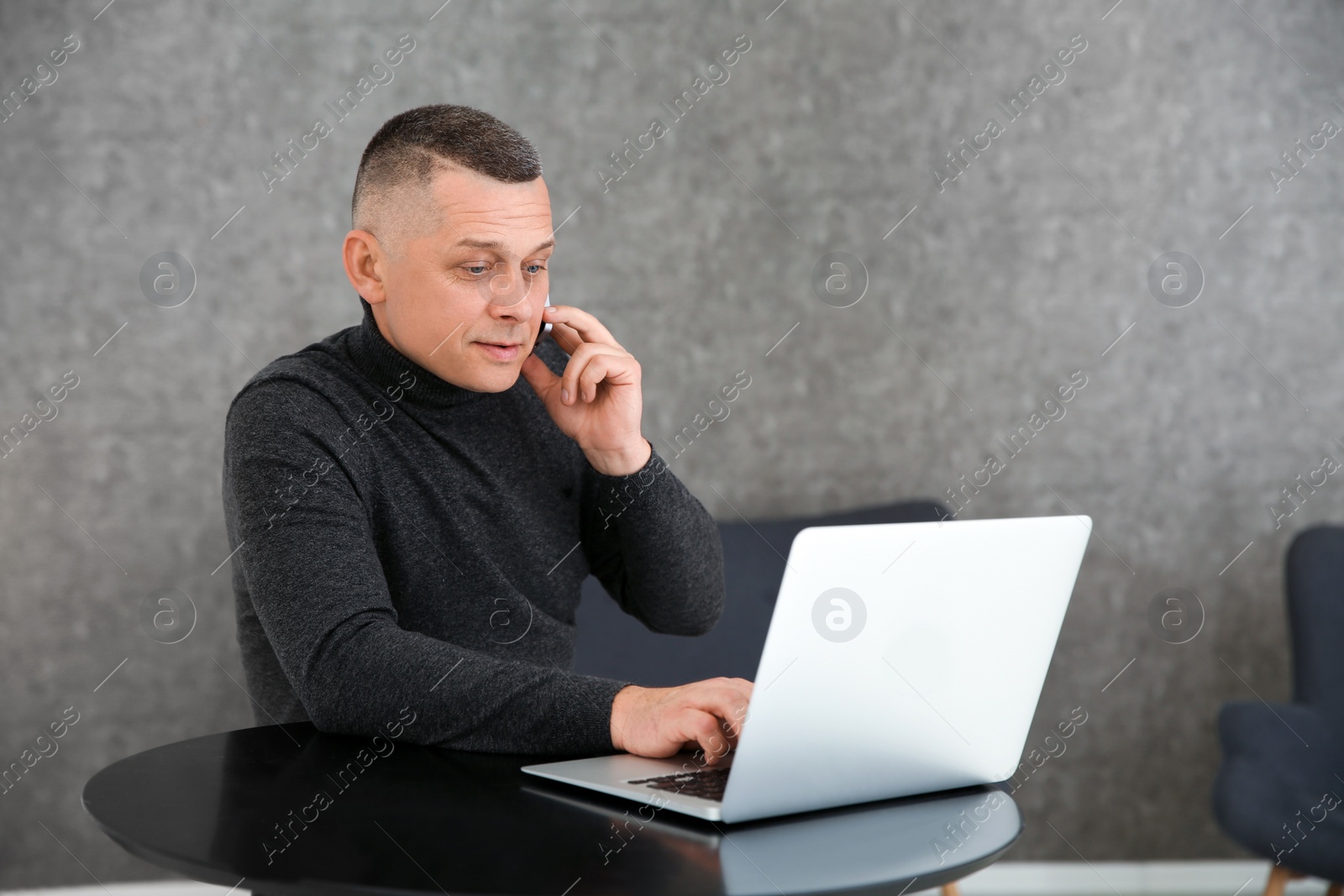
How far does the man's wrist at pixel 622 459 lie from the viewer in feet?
4.71

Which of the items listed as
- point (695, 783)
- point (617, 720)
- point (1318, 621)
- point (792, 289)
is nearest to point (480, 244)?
point (617, 720)

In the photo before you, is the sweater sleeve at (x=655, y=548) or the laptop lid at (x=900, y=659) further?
the sweater sleeve at (x=655, y=548)

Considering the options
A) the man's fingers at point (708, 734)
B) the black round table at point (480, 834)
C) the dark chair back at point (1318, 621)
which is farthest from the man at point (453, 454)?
the dark chair back at point (1318, 621)

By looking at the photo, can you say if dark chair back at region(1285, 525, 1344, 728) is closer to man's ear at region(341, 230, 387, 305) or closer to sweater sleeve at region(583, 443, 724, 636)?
sweater sleeve at region(583, 443, 724, 636)

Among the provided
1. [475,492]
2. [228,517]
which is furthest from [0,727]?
[475,492]

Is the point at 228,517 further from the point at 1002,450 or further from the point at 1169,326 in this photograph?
the point at 1169,326

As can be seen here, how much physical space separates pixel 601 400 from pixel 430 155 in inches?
14.4

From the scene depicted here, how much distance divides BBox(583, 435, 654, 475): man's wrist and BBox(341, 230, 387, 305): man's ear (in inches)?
13.4

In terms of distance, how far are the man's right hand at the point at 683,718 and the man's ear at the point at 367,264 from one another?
0.68m

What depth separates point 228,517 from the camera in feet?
4.58

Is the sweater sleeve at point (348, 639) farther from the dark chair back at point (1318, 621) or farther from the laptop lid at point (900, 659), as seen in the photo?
the dark chair back at point (1318, 621)

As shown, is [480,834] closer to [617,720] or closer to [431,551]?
[617,720]

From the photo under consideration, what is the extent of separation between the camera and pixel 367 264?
1.49m

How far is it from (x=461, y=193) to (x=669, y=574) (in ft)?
1.79
